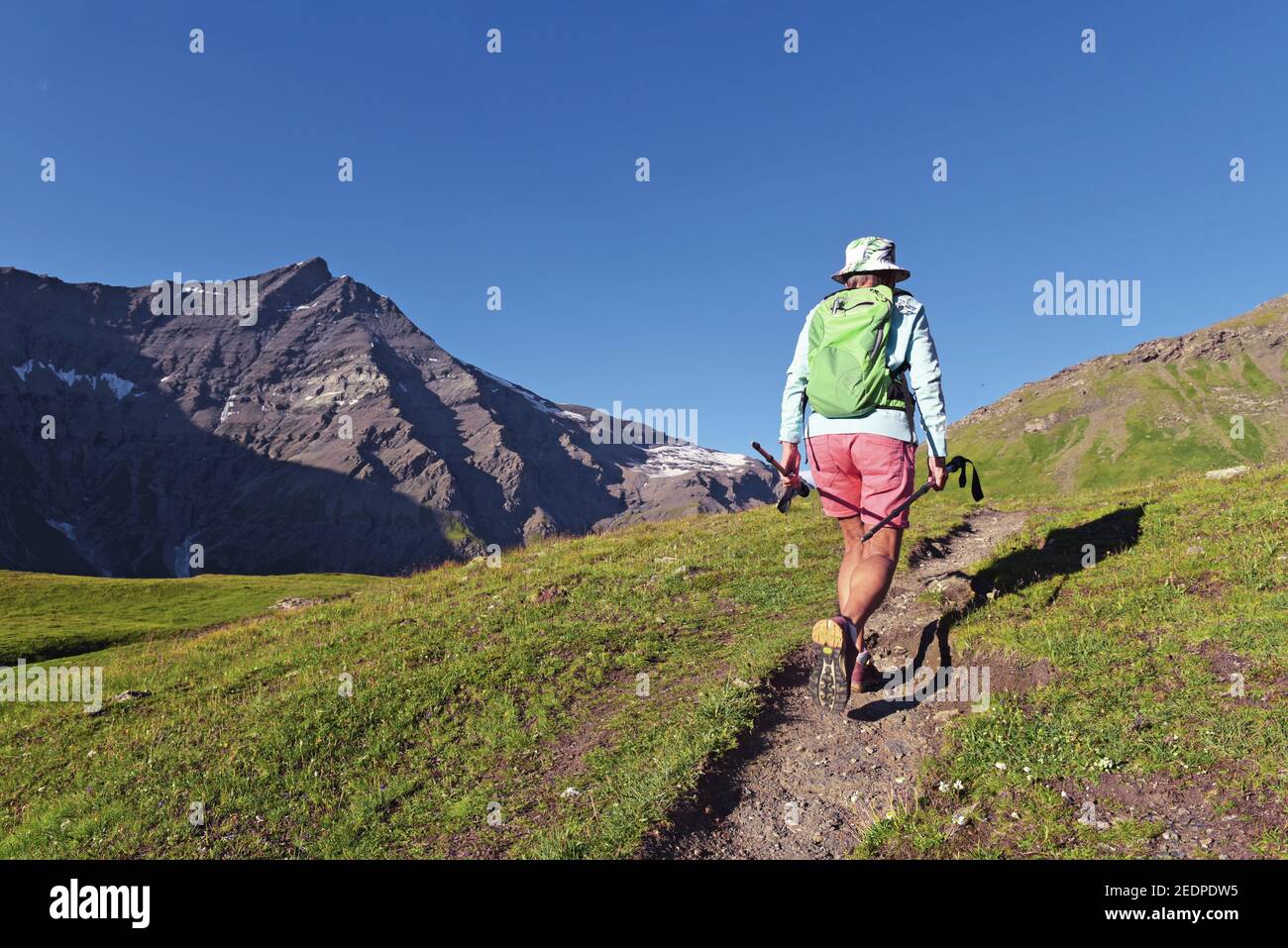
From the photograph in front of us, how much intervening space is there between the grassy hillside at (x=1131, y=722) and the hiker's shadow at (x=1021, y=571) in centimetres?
35

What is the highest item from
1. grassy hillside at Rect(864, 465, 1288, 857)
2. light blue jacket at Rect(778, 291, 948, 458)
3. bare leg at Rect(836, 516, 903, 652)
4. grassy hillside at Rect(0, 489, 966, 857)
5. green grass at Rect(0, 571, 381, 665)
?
light blue jacket at Rect(778, 291, 948, 458)

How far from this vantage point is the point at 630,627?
39.1 ft

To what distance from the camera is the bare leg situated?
22.5ft

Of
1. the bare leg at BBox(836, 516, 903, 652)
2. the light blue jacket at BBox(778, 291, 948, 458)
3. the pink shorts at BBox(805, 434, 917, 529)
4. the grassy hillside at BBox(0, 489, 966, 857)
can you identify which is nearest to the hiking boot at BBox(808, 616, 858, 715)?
the bare leg at BBox(836, 516, 903, 652)

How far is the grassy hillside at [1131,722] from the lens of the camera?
476 cm

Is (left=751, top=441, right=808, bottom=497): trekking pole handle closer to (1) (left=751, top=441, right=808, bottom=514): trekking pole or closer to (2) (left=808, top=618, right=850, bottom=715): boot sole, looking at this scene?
(1) (left=751, top=441, right=808, bottom=514): trekking pole

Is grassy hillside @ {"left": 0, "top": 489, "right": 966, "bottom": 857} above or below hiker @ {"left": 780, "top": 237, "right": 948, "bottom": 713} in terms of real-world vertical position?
below

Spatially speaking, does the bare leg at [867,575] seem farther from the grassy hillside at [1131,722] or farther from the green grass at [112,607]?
the green grass at [112,607]

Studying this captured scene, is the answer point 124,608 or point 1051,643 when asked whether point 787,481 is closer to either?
point 1051,643

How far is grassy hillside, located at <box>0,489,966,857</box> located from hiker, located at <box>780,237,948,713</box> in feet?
6.78

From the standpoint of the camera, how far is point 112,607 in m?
34.1

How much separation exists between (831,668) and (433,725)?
555 centimetres

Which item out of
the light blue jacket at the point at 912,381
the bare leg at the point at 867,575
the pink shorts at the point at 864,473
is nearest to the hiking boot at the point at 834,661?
the bare leg at the point at 867,575
